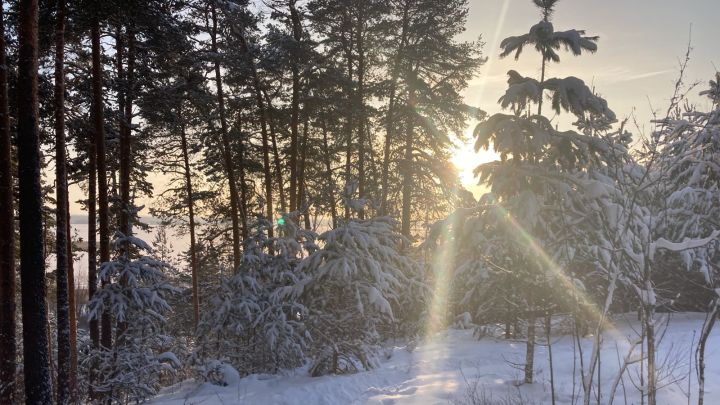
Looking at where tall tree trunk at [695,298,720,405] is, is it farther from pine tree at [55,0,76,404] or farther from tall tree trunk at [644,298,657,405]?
pine tree at [55,0,76,404]

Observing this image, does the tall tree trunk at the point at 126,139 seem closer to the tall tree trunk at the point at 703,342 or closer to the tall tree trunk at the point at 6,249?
the tall tree trunk at the point at 6,249

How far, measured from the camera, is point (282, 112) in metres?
18.6

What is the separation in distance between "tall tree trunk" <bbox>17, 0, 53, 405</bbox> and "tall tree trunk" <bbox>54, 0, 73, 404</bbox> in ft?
6.26

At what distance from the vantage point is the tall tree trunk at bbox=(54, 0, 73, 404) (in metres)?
9.54

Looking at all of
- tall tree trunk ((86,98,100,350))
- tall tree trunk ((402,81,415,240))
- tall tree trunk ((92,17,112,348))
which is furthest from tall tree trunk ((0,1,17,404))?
tall tree trunk ((402,81,415,240))

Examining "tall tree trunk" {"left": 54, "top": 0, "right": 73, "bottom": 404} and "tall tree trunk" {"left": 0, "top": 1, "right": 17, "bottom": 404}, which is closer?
"tall tree trunk" {"left": 0, "top": 1, "right": 17, "bottom": 404}

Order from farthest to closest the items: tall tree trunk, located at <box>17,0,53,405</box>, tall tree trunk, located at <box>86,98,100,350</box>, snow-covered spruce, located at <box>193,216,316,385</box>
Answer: tall tree trunk, located at <box>86,98,100,350</box>
snow-covered spruce, located at <box>193,216,316,385</box>
tall tree trunk, located at <box>17,0,53,405</box>

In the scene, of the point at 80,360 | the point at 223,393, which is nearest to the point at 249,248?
the point at 223,393

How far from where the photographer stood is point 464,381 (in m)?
9.50

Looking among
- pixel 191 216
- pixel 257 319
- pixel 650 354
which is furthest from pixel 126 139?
pixel 650 354

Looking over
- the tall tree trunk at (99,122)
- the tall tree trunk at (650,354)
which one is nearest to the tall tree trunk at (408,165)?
the tall tree trunk at (99,122)

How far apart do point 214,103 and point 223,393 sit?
10406mm

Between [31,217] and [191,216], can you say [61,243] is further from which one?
[191,216]

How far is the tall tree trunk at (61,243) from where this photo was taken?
9539mm
